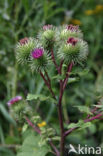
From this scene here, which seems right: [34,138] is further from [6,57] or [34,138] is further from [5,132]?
[6,57]

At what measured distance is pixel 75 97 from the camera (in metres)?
3.54

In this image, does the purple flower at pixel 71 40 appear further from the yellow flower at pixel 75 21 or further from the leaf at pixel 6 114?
the yellow flower at pixel 75 21

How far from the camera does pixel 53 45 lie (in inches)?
76.8

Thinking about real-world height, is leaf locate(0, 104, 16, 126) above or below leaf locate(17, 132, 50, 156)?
above

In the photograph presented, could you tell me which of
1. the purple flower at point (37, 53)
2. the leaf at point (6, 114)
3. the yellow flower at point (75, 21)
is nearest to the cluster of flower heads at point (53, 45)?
the purple flower at point (37, 53)

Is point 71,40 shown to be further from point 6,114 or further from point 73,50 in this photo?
point 6,114

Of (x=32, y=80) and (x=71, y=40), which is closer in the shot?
(x=71, y=40)

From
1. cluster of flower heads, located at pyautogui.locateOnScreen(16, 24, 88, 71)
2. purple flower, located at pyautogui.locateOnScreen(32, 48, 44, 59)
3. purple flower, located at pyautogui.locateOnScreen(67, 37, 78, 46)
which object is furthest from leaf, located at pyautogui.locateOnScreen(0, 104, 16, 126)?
purple flower, located at pyautogui.locateOnScreen(67, 37, 78, 46)

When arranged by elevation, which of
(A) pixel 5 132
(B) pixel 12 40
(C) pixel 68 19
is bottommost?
(A) pixel 5 132

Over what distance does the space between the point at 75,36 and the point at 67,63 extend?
22cm

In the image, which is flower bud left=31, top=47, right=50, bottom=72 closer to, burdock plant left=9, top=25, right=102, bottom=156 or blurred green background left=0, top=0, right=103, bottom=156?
burdock plant left=9, top=25, right=102, bottom=156

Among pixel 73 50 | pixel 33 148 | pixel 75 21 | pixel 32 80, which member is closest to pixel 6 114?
pixel 32 80

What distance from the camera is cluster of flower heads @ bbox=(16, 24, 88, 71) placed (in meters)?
1.80

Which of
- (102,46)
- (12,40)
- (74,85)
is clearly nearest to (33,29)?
(12,40)
